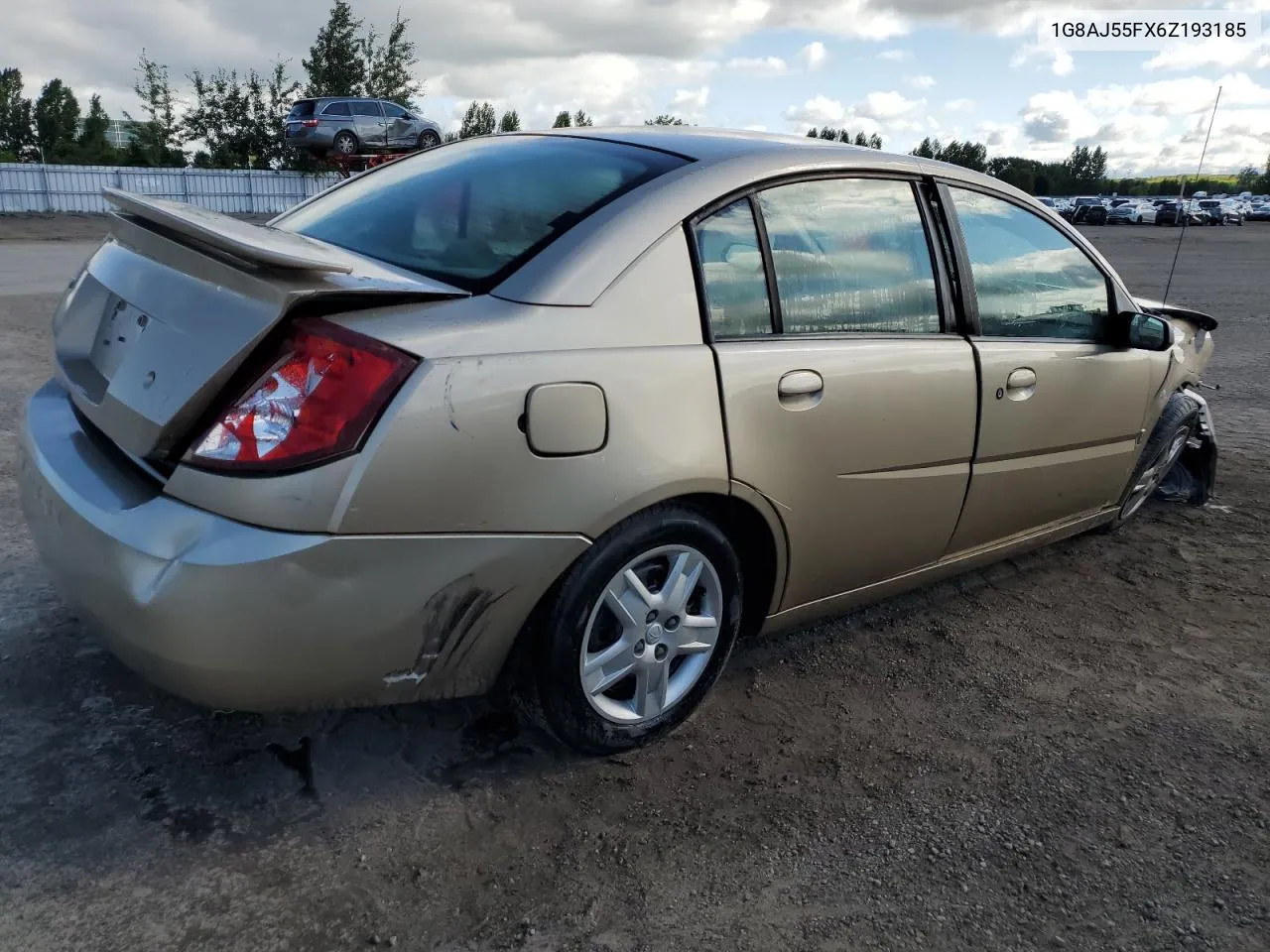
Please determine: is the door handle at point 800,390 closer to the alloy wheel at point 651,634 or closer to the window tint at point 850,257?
the window tint at point 850,257

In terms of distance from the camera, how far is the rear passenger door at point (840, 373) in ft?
8.41

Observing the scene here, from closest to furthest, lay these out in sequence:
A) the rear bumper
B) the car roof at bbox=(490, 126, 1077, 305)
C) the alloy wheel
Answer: the rear bumper
the car roof at bbox=(490, 126, 1077, 305)
the alloy wheel

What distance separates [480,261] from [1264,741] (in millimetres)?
2608

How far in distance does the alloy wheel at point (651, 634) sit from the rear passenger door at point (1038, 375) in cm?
116

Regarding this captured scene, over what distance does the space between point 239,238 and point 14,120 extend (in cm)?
5458

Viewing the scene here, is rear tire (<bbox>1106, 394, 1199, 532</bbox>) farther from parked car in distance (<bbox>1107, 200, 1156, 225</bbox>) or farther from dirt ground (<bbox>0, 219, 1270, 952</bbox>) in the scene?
parked car in distance (<bbox>1107, 200, 1156, 225</bbox>)

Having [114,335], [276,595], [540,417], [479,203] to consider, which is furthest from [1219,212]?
[276,595]

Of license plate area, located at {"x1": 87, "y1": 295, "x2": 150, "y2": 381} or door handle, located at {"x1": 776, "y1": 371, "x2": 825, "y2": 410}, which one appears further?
door handle, located at {"x1": 776, "y1": 371, "x2": 825, "y2": 410}

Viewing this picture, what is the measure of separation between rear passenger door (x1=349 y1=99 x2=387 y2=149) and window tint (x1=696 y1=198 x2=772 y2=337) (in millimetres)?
26712

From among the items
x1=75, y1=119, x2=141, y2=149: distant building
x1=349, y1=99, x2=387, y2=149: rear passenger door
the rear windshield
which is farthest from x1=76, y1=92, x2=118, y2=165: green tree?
the rear windshield

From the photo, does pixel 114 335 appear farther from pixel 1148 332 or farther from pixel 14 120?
pixel 14 120

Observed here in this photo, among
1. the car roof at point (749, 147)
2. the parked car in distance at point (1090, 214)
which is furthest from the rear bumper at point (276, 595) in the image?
the parked car in distance at point (1090, 214)

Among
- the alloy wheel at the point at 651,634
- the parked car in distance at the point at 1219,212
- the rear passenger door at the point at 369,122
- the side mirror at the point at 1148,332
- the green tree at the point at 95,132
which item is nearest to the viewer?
the alloy wheel at the point at 651,634

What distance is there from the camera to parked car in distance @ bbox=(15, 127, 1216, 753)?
6.49 ft
